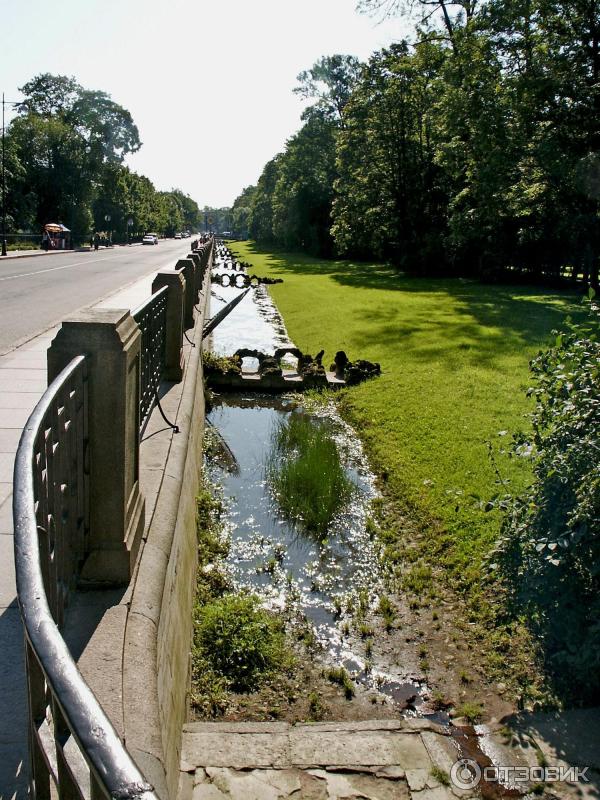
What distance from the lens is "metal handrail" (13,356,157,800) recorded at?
1.02 meters

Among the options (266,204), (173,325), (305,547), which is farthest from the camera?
(266,204)

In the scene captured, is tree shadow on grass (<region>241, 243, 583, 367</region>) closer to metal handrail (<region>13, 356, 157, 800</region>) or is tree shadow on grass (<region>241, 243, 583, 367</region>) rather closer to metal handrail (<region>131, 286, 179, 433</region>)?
metal handrail (<region>131, 286, 179, 433</region>)

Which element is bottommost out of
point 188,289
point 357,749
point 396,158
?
point 357,749

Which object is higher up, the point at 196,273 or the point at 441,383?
the point at 196,273

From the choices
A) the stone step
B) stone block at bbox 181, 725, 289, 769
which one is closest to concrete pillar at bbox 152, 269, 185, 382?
the stone step

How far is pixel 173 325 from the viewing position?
8164 millimetres

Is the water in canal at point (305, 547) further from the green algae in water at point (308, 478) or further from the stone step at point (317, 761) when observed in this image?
the stone step at point (317, 761)

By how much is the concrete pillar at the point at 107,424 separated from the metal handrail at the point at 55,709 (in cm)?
104

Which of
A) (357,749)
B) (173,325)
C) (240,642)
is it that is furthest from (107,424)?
(173,325)

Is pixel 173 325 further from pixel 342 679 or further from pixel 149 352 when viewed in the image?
pixel 342 679

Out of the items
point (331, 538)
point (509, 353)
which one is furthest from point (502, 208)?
point (331, 538)

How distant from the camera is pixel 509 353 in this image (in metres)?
15.1

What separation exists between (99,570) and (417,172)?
39160 mm

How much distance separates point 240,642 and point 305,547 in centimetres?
193
